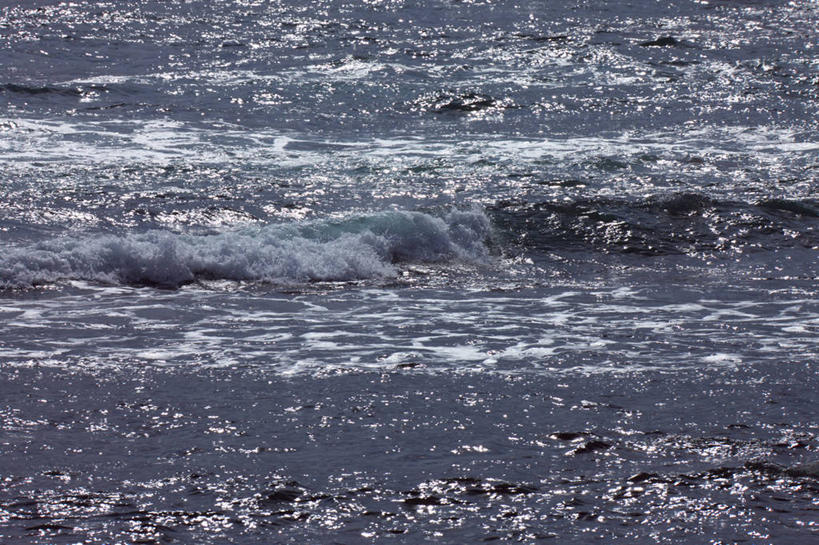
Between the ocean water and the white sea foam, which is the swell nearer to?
the ocean water

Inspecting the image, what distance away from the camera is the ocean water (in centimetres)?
441

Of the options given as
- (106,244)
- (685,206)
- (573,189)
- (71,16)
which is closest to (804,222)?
(685,206)

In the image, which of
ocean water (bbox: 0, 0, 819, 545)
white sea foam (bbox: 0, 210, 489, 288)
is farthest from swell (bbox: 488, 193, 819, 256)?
white sea foam (bbox: 0, 210, 489, 288)

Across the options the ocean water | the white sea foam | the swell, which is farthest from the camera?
the swell

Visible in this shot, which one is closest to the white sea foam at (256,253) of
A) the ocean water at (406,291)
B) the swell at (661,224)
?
the ocean water at (406,291)

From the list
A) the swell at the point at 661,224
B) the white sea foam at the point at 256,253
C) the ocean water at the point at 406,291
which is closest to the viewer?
the ocean water at the point at 406,291

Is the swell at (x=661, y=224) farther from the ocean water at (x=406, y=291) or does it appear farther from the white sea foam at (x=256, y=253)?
the white sea foam at (x=256, y=253)

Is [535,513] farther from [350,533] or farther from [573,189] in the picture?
[573,189]

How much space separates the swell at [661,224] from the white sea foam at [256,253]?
81 centimetres

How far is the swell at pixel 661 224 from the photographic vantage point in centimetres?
1041

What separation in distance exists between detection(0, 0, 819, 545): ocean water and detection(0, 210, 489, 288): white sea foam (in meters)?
0.03

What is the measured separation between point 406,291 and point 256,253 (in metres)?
1.44

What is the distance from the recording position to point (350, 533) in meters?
4.07

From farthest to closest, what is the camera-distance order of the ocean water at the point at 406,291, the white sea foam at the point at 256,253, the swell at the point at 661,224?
the swell at the point at 661,224
the white sea foam at the point at 256,253
the ocean water at the point at 406,291
